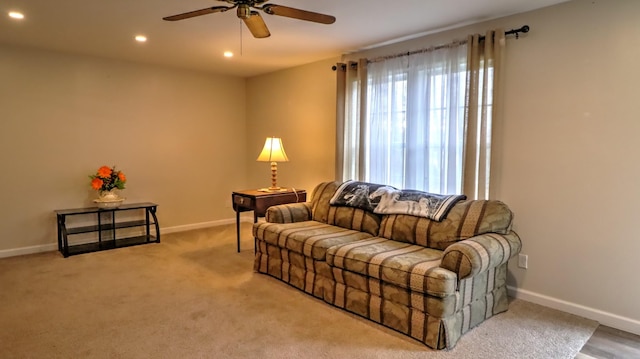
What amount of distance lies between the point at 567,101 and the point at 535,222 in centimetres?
94

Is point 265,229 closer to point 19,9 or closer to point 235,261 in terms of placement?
point 235,261

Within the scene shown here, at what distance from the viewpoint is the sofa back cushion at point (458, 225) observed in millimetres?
2867

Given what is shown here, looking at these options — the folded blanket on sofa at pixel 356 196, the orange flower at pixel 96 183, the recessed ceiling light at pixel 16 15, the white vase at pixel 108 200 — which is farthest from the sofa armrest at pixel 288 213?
the recessed ceiling light at pixel 16 15

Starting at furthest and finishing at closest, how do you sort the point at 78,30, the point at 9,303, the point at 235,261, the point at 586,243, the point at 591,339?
the point at 235,261 → the point at 78,30 → the point at 9,303 → the point at 586,243 → the point at 591,339

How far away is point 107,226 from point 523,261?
4.60 metres

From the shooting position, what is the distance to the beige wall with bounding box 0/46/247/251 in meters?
4.38

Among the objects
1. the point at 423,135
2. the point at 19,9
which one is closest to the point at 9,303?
the point at 19,9

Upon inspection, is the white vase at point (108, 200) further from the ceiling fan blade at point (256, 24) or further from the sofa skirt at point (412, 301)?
the ceiling fan blade at point (256, 24)

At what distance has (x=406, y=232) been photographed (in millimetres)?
3189

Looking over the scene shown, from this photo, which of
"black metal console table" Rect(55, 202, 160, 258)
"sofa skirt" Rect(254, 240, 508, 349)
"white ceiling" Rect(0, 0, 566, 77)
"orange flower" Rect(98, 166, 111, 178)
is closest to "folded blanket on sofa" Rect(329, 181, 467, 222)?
"sofa skirt" Rect(254, 240, 508, 349)

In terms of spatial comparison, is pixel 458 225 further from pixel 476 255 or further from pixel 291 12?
pixel 291 12

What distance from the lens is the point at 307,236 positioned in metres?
3.30

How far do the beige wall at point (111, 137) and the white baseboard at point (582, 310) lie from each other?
4.35m

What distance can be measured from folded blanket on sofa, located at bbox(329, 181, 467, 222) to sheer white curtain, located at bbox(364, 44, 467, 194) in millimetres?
322
